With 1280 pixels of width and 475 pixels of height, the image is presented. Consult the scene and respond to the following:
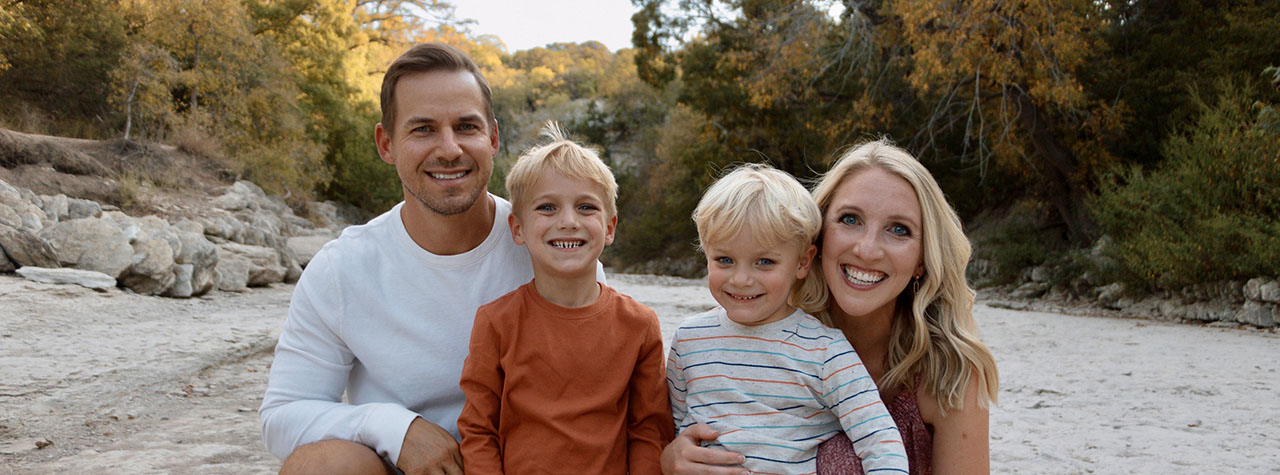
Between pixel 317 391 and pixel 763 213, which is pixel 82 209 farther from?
pixel 763 213

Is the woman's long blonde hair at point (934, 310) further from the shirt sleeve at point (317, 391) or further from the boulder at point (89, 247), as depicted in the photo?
the boulder at point (89, 247)

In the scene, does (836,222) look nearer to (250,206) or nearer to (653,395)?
(653,395)

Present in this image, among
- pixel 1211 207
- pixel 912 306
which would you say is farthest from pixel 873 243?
pixel 1211 207

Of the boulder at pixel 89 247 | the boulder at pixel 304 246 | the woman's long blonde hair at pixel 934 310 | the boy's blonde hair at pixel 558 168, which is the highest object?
the boy's blonde hair at pixel 558 168

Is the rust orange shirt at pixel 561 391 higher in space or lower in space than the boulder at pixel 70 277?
higher

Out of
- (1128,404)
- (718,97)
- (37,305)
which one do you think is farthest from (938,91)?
(37,305)

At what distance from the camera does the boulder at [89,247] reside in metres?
7.46

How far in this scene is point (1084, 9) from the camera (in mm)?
9922

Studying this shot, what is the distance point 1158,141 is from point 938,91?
10.2 feet

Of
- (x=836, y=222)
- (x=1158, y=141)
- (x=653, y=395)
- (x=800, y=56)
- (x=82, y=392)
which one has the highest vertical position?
(x=800, y=56)

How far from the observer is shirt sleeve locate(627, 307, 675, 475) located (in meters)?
2.11

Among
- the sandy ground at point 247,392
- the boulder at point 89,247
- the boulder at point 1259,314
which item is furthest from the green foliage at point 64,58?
the boulder at point 1259,314

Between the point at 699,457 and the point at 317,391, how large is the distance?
3.67ft

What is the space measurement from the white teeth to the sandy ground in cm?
209
